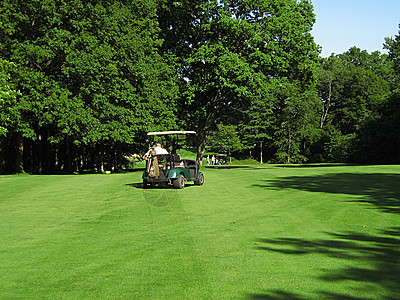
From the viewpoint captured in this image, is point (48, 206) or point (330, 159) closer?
point (48, 206)

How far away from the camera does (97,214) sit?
11836mm

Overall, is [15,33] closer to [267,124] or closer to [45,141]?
[45,141]

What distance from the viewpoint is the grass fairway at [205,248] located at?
5387 millimetres

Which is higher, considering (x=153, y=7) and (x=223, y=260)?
(x=153, y=7)

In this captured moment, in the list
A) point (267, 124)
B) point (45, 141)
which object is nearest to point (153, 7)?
point (45, 141)

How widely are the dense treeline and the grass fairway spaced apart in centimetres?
1931

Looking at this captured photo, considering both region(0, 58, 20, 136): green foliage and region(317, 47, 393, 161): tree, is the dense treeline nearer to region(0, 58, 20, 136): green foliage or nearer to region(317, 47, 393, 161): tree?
region(0, 58, 20, 136): green foliage

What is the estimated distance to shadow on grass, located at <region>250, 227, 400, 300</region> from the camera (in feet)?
16.8

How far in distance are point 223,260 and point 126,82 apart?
1147 inches

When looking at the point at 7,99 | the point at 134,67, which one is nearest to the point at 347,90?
the point at 134,67

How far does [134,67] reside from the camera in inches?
1351

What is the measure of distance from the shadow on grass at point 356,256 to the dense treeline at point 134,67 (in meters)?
24.9

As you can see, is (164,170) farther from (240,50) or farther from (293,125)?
(293,125)

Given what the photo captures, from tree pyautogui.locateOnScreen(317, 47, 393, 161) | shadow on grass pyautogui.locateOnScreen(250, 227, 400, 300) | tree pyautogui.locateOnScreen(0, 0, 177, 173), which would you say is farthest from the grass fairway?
tree pyautogui.locateOnScreen(317, 47, 393, 161)
